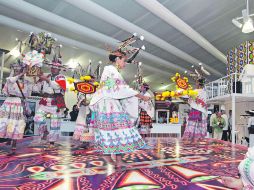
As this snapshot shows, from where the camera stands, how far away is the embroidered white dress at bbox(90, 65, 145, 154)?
2922 mm

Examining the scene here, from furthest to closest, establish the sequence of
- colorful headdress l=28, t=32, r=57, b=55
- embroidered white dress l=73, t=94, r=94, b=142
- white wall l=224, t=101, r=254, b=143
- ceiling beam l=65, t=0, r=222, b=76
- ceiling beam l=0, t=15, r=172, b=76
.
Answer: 1. white wall l=224, t=101, r=254, b=143
2. ceiling beam l=0, t=15, r=172, b=76
3. ceiling beam l=65, t=0, r=222, b=76
4. embroidered white dress l=73, t=94, r=94, b=142
5. colorful headdress l=28, t=32, r=57, b=55

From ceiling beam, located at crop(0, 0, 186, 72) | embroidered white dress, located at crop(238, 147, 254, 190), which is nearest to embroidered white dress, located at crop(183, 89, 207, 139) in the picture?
ceiling beam, located at crop(0, 0, 186, 72)

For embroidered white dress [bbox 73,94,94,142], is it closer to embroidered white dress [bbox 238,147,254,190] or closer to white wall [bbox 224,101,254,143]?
embroidered white dress [bbox 238,147,254,190]

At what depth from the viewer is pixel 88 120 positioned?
4996 mm

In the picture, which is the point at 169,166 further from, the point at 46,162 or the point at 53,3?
the point at 53,3

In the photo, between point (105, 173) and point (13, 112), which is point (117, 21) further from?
point (105, 173)

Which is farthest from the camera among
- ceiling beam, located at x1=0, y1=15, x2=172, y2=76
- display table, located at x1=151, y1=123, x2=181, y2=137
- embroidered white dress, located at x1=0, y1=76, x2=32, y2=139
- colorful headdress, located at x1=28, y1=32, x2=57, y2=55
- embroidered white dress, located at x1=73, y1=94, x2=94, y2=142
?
display table, located at x1=151, y1=123, x2=181, y2=137

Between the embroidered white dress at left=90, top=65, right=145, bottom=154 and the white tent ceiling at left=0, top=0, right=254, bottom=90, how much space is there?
3.98m

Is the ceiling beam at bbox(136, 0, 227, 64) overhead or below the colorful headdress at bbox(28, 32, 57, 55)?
overhead

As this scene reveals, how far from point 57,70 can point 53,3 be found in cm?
273

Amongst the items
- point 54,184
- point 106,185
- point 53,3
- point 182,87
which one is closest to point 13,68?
point 54,184

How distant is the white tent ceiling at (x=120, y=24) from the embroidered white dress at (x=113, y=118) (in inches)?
157

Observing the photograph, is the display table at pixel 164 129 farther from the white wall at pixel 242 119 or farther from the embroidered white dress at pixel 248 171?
the embroidered white dress at pixel 248 171

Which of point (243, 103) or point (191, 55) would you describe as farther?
point (191, 55)
